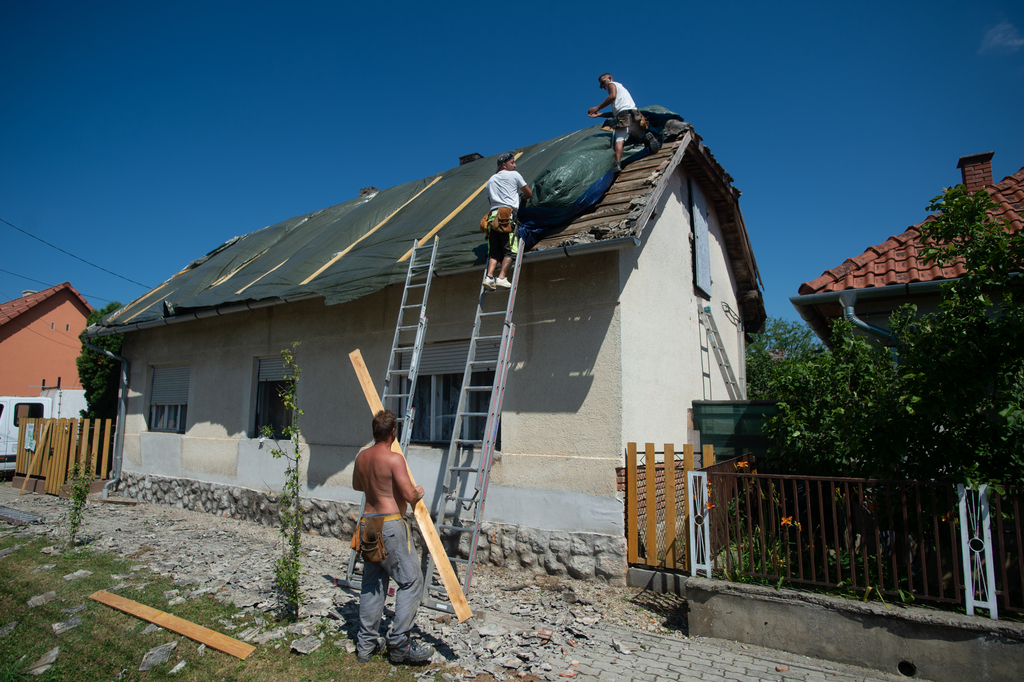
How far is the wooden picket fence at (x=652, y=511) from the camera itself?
5559 mm

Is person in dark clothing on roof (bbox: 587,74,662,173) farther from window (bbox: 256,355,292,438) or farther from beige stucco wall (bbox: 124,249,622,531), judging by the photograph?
window (bbox: 256,355,292,438)

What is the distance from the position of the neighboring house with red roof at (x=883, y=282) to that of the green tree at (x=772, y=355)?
0.57 m

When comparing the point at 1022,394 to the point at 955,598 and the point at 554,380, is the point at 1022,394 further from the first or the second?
the point at 554,380

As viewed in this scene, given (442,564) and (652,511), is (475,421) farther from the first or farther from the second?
(442,564)

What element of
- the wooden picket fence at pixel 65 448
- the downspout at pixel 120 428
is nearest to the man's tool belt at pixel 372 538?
the wooden picket fence at pixel 65 448

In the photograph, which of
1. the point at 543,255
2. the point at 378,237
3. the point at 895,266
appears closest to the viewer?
the point at 543,255

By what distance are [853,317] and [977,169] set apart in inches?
194

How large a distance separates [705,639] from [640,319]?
10.8 ft

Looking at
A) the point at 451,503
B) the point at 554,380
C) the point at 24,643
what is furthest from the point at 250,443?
the point at 554,380

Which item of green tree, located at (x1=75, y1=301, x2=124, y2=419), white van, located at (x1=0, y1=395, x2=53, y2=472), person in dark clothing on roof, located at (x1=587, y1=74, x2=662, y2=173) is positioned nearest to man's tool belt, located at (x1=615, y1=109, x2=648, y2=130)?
person in dark clothing on roof, located at (x1=587, y1=74, x2=662, y2=173)

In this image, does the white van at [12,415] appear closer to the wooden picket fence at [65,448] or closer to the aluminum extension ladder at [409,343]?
the wooden picket fence at [65,448]

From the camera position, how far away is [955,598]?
4.05m

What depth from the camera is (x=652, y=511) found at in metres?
6.01

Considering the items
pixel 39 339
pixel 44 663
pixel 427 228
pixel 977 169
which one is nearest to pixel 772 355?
pixel 977 169
